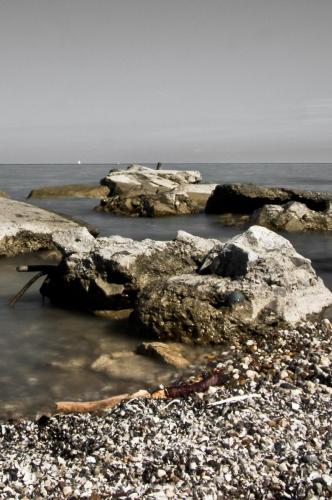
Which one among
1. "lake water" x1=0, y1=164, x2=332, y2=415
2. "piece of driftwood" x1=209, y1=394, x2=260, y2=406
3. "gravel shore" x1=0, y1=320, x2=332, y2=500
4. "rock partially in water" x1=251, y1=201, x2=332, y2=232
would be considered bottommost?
"lake water" x1=0, y1=164, x2=332, y2=415

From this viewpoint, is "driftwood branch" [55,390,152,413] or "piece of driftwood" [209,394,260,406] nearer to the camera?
"piece of driftwood" [209,394,260,406]

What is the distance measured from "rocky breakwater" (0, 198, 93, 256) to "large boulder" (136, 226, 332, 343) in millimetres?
6788

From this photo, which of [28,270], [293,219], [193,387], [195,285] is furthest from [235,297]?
[293,219]

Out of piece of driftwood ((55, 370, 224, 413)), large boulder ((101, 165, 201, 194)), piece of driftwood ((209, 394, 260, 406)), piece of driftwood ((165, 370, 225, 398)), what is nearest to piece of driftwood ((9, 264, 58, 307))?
piece of driftwood ((55, 370, 224, 413))

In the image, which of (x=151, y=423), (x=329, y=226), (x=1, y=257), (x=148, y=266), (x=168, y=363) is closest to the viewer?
(x=151, y=423)

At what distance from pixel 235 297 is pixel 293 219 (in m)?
14.9

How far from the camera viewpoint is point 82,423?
5.84 meters

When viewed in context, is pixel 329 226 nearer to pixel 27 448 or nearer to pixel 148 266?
pixel 148 266

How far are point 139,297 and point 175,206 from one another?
65.4 ft

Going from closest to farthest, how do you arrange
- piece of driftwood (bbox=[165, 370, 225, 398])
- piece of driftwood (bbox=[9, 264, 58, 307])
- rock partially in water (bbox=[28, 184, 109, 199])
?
piece of driftwood (bbox=[165, 370, 225, 398]) → piece of driftwood (bbox=[9, 264, 58, 307]) → rock partially in water (bbox=[28, 184, 109, 199])

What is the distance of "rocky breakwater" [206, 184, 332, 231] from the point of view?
74.3 ft

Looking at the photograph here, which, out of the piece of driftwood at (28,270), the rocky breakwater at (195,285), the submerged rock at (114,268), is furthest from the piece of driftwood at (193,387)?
the piece of driftwood at (28,270)

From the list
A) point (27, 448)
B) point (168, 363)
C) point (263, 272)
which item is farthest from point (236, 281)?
point (27, 448)

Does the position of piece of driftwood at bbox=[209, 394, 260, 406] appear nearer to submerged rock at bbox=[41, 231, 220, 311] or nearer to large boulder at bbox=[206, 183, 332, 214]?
submerged rock at bbox=[41, 231, 220, 311]
